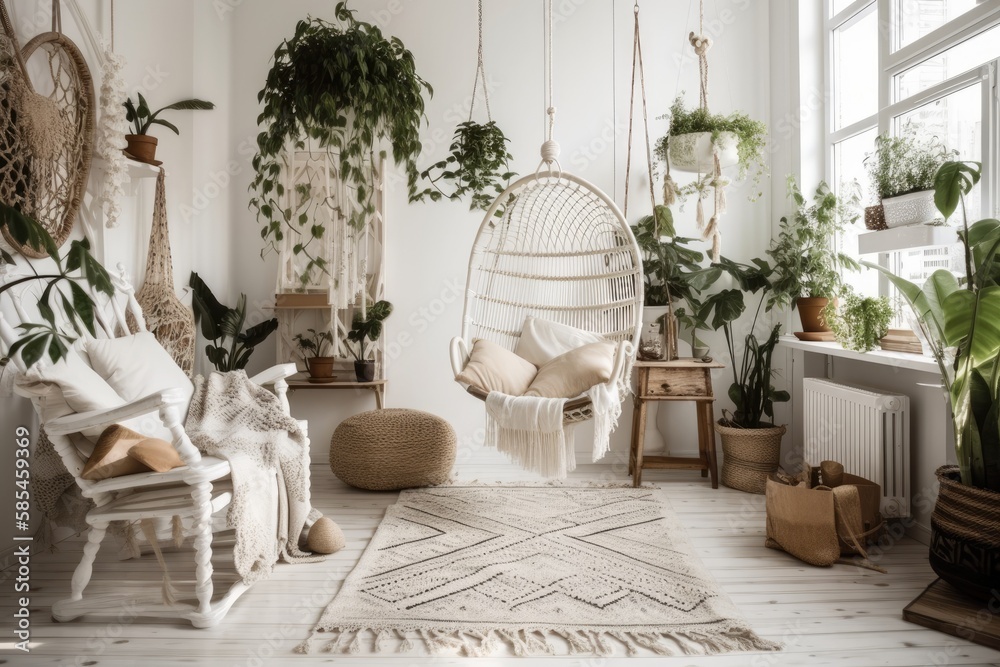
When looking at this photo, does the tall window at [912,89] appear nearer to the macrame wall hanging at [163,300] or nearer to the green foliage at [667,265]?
the green foliage at [667,265]

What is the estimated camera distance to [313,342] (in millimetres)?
3934

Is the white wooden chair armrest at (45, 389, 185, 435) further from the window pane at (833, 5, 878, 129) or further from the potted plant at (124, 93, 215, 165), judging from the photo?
the window pane at (833, 5, 878, 129)

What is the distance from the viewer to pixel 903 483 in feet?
8.79

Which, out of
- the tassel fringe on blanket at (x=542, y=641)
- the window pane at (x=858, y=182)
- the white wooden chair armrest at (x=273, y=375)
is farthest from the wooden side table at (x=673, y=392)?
the white wooden chair armrest at (x=273, y=375)

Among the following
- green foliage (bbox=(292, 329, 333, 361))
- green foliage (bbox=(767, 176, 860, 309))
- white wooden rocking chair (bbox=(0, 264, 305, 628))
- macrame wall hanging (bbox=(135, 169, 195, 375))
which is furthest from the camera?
green foliage (bbox=(292, 329, 333, 361))

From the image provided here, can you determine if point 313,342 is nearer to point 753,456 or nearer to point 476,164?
point 476,164

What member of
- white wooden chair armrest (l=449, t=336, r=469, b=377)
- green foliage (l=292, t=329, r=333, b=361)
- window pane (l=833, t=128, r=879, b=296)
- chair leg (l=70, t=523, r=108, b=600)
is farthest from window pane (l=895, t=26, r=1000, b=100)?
chair leg (l=70, t=523, r=108, b=600)

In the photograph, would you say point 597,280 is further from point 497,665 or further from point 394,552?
point 497,665

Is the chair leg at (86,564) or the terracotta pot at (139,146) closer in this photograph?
the chair leg at (86,564)

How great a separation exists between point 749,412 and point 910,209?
4.27 feet

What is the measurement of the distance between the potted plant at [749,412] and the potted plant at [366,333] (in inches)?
70.3

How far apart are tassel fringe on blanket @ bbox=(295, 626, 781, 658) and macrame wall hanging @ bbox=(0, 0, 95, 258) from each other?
1.71 meters

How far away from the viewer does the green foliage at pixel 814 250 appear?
333cm

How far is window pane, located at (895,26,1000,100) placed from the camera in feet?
8.12
